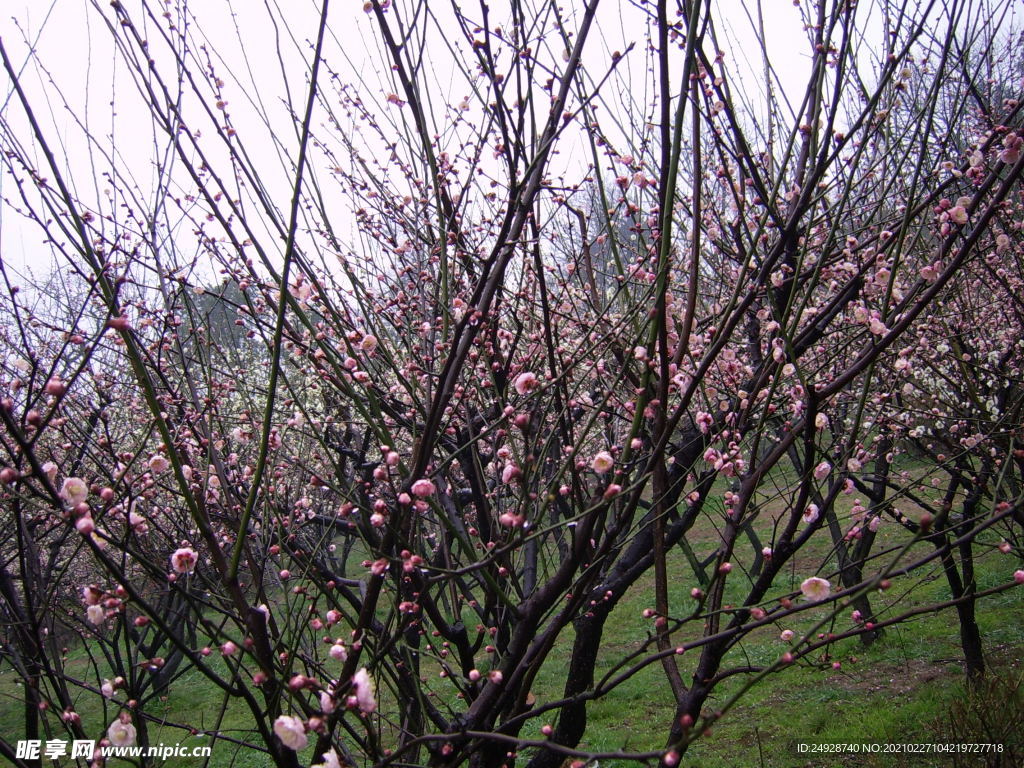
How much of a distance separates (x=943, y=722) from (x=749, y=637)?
3.87m

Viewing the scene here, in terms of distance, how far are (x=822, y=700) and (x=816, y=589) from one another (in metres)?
6.16

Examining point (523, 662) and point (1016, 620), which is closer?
point (523, 662)

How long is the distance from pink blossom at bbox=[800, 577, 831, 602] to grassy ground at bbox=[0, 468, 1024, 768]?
2538 mm

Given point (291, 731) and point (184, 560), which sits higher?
point (184, 560)

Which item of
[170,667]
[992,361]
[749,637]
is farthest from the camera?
[170,667]

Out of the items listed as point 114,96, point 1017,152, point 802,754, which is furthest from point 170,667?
point 1017,152

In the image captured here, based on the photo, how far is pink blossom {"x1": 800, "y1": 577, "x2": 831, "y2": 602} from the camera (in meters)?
→ 1.71

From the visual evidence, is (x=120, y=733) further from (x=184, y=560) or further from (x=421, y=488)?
(x=421, y=488)

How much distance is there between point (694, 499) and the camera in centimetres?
290

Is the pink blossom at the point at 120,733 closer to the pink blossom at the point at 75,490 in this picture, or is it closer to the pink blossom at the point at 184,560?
the pink blossom at the point at 184,560

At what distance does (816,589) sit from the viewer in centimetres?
174

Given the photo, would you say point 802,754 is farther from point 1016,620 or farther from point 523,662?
point 523,662

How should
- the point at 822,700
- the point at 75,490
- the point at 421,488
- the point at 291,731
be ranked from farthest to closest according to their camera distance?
1. the point at 822,700
2. the point at 421,488
3. the point at 75,490
4. the point at 291,731

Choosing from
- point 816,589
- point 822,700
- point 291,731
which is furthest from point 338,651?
A: point 822,700
